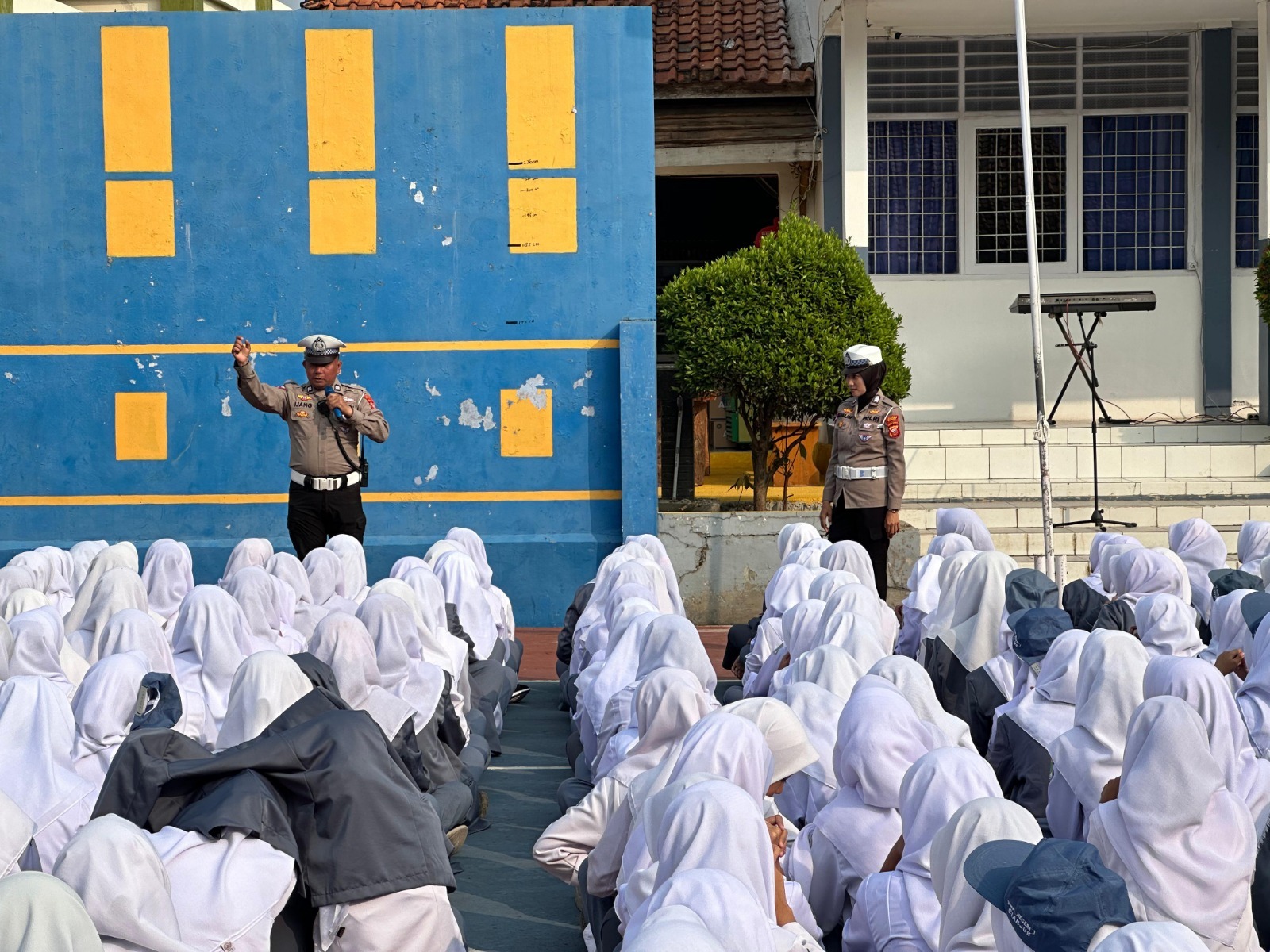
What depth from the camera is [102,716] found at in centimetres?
457

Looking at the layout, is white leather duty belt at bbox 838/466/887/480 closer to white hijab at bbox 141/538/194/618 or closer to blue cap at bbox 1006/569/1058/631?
blue cap at bbox 1006/569/1058/631

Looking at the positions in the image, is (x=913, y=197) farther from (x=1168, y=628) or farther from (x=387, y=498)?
(x=1168, y=628)

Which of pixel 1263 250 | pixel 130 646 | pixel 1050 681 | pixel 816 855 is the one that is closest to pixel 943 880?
pixel 816 855

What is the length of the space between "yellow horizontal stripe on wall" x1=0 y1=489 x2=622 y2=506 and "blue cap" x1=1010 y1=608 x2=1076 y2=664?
5.83 meters

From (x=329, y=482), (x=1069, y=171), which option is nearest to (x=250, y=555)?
(x=329, y=482)

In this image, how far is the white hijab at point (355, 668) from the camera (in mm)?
5301

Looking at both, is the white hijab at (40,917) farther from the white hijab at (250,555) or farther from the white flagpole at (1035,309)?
the white flagpole at (1035,309)

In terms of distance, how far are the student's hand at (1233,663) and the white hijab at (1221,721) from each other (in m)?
1.74

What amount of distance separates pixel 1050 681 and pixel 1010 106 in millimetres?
10179

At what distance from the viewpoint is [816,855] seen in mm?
4328

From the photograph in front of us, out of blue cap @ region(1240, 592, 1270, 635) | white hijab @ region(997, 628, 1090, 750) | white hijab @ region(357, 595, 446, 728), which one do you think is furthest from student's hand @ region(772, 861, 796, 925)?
blue cap @ region(1240, 592, 1270, 635)

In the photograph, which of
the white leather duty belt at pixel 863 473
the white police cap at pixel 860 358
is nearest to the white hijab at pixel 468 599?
the white leather duty belt at pixel 863 473

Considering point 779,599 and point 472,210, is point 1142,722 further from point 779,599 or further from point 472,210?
point 472,210

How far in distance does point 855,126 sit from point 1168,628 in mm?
8035
